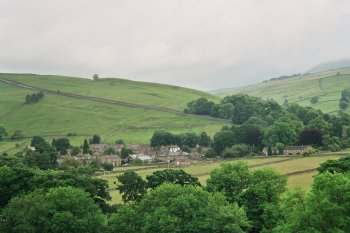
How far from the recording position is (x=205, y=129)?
17550 centimetres

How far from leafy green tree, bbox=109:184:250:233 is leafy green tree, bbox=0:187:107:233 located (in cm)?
259

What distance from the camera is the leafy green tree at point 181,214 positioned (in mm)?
48031

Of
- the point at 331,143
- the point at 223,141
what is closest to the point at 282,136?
the point at 331,143

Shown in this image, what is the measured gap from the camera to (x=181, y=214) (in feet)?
162

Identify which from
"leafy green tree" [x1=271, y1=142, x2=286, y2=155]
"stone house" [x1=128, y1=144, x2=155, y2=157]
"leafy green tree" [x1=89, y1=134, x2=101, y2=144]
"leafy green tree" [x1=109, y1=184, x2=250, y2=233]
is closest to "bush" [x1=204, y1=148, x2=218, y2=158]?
"leafy green tree" [x1=271, y1=142, x2=286, y2=155]

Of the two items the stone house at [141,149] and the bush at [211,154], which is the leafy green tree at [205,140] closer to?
the stone house at [141,149]

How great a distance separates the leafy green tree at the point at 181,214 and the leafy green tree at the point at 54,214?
259cm

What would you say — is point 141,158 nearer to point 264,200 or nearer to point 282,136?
point 282,136

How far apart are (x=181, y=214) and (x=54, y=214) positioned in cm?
1283

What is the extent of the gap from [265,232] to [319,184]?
359 inches

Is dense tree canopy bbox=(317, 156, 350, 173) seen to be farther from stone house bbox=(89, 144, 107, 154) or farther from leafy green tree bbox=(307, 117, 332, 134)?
stone house bbox=(89, 144, 107, 154)

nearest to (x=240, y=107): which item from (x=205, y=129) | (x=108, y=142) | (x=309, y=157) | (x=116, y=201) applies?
(x=205, y=129)

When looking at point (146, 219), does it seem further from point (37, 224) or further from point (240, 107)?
point (240, 107)

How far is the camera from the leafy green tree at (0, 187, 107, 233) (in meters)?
49.2
